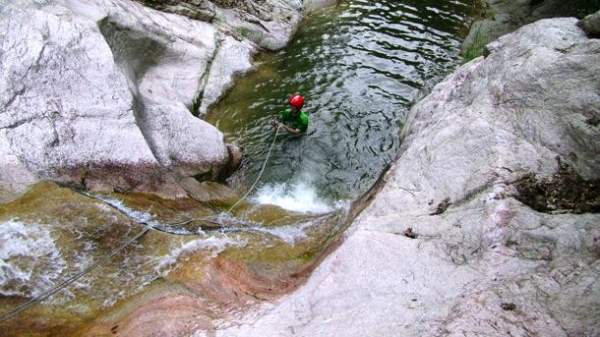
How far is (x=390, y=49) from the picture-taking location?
1705cm

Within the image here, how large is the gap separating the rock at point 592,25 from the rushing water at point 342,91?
5.17 meters

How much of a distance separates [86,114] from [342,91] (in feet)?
27.7

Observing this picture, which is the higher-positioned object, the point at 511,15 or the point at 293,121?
the point at 511,15

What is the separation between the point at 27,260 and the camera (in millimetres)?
6820

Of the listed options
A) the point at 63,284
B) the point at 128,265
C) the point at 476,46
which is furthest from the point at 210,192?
the point at 476,46

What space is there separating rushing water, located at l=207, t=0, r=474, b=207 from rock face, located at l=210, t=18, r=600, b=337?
2.79 m

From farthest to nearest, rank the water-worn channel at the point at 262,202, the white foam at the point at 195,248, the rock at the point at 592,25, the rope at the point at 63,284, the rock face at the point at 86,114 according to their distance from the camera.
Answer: the rock at the point at 592,25 → the rock face at the point at 86,114 → the white foam at the point at 195,248 → the water-worn channel at the point at 262,202 → the rope at the point at 63,284

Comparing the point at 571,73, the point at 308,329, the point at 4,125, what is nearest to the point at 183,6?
the point at 4,125

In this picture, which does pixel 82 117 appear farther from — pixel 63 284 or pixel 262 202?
pixel 262 202

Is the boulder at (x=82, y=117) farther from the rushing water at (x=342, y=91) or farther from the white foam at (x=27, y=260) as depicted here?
the rushing water at (x=342, y=91)

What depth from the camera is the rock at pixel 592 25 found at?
959 cm

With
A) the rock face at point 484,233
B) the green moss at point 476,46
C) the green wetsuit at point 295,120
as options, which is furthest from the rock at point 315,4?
the rock face at point 484,233

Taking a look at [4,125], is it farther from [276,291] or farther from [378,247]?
[378,247]

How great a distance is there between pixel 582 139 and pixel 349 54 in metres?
10.5
